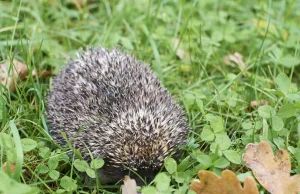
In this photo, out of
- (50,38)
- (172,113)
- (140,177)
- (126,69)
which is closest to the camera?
(140,177)

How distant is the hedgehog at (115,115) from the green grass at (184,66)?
161 mm

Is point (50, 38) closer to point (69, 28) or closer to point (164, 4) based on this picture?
point (69, 28)

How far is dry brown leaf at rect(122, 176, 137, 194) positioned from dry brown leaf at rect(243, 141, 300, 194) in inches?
34.0

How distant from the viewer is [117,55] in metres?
4.55

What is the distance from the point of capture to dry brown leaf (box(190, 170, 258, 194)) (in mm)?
3324

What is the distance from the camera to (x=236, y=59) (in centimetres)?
560

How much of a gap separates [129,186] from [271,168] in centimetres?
106

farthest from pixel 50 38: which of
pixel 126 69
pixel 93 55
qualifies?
pixel 126 69

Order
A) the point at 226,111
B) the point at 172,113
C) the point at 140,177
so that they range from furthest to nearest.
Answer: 1. the point at 226,111
2. the point at 172,113
3. the point at 140,177

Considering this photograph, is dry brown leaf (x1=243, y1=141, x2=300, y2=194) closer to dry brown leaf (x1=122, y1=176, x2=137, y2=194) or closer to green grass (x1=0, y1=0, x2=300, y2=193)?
green grass (x1=0, y1=0, x2=300, y2=193)

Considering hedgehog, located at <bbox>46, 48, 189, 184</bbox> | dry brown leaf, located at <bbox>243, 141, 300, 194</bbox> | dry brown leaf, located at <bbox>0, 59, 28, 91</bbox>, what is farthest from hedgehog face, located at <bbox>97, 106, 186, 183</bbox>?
dry brown leaf, located at <bbox>0, 59, 28, 91</bbox>

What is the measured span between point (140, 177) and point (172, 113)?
2.02 feet

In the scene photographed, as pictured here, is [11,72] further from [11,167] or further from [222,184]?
[222,184]

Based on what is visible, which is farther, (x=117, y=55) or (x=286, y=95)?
(x=117, y=55)
